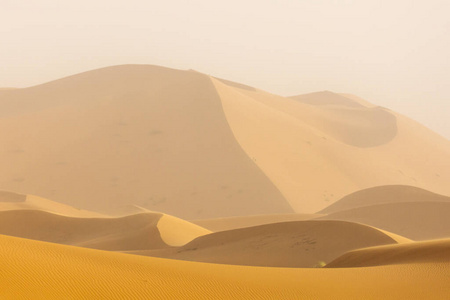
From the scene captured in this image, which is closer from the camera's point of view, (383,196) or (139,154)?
(383,196)

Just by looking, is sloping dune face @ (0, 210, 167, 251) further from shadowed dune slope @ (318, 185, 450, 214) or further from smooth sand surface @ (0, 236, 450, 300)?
shadowed dune slope @ (318, 185, 450, 214)

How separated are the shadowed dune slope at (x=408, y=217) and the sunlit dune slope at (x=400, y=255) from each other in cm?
1047

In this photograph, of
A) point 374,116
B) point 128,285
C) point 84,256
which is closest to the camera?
point 128,285

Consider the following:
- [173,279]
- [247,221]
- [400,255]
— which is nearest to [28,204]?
[247,221]

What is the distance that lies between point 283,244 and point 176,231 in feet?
17.2

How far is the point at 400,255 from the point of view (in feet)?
34.4

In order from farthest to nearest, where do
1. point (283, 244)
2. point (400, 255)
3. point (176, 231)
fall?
1. point (176, 231)
2. point (283, 244)
3. point (400, 255)

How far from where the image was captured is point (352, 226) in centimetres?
1557

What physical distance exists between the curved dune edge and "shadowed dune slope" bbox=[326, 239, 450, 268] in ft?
25.1

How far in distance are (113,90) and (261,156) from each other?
18.0m

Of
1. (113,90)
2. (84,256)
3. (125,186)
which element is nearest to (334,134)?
(113,90)

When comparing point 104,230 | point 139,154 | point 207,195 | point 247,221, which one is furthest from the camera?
point 139,154

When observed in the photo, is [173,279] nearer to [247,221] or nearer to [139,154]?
[247,221]

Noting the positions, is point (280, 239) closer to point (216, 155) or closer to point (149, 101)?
point (216, 155)
